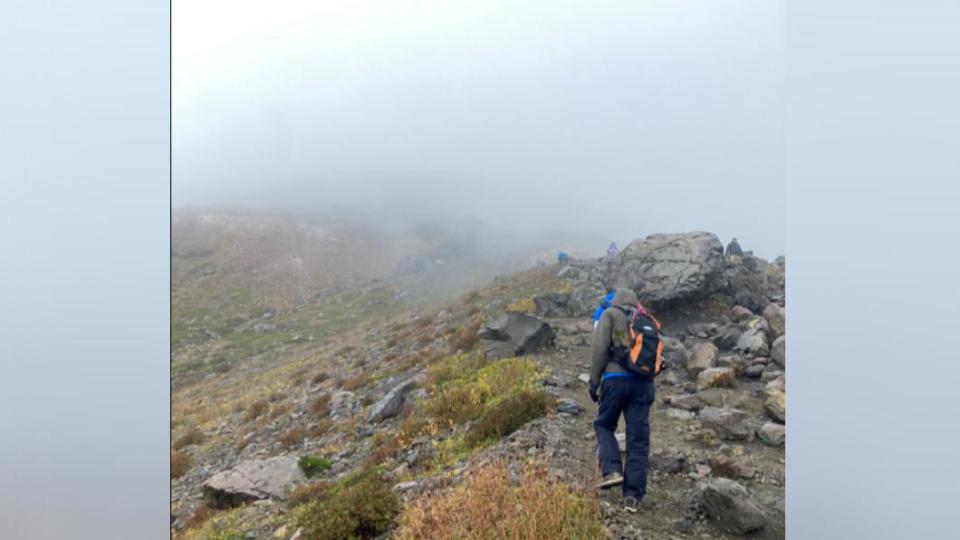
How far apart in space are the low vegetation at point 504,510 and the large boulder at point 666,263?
5.90ft

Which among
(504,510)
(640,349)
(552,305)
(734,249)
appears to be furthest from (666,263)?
(504,510)

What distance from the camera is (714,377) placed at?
5309 mm

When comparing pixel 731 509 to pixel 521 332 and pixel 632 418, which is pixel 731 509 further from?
pixel 521 332

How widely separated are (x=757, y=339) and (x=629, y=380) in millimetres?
1331

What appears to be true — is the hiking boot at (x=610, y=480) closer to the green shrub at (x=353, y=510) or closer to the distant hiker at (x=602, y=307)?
the distant hiker at (x=602, y=307)

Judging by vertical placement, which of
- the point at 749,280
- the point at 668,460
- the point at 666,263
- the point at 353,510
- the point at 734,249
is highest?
the point at 734,249

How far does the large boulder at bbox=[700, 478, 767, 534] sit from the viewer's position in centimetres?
480

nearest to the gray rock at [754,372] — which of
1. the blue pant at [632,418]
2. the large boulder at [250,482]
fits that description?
the blue pant at [632,418]

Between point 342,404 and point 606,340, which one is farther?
point 342,404

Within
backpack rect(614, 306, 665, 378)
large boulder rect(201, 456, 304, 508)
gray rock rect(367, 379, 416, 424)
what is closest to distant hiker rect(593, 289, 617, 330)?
backpack rect(614, 306, 665, 378)

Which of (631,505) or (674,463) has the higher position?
(674,463)
